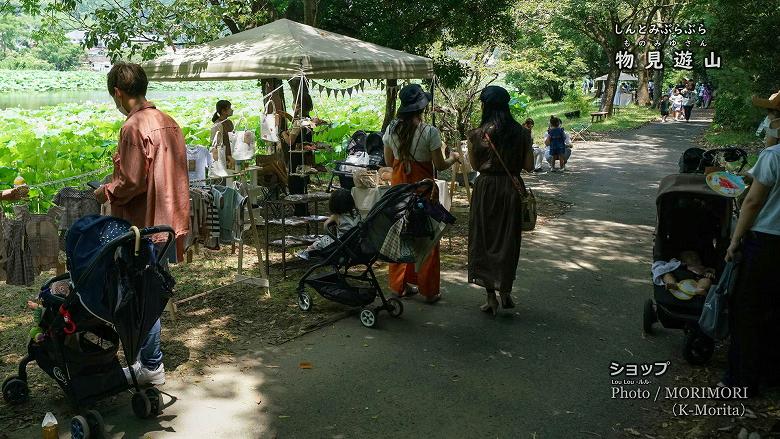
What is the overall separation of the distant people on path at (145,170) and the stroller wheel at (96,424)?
541 mm

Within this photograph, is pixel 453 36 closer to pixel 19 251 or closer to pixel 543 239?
pixel 543 239

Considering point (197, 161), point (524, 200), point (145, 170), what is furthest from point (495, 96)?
point (197, 161)

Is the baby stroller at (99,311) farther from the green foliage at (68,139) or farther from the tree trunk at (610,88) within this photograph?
the tree trunk at (610,88)

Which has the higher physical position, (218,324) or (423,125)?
(423,125)

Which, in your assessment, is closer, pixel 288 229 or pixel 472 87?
pixel 288 229

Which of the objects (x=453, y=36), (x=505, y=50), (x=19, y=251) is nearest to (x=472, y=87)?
(x=505, y=50)

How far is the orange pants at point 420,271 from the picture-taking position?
252 inches

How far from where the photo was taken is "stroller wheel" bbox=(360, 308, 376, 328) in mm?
5844

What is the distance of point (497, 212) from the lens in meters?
5.95

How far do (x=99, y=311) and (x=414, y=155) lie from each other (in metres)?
3.29

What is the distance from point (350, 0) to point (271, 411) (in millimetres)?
9360

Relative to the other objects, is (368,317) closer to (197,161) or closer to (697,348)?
(697,348)

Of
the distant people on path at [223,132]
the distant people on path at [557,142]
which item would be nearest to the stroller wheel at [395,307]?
the distant people on path at [223,132]

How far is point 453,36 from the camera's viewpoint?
45.9ft
